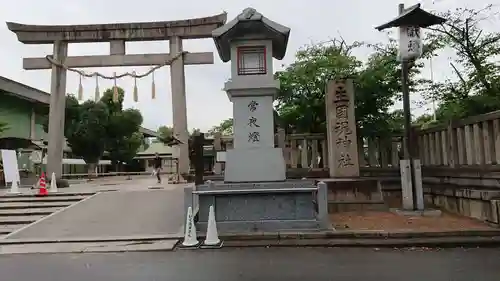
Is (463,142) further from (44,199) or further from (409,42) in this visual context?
(44,199)

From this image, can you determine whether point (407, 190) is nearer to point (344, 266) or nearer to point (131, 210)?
point (344, 266)

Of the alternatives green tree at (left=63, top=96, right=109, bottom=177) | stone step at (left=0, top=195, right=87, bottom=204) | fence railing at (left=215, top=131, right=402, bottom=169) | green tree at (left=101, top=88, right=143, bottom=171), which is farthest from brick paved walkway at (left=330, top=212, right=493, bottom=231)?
green tree at (left=101, top=88, right=143, bottom=171)

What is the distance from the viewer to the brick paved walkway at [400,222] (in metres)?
9.02

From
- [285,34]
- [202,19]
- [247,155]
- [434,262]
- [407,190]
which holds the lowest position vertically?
[434,262]

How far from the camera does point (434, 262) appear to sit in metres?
6.70

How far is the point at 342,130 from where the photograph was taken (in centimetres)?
1255

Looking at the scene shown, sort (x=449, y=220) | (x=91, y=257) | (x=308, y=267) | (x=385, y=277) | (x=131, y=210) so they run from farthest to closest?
(x=131, y=210) < (x=449, y=220) < (x=91, y=257) < (x=308, y=267) < (x=385, y=277)

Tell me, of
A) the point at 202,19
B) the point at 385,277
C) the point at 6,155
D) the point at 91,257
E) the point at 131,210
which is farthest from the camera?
the point at 202,19

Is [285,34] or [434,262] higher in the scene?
[285,34]

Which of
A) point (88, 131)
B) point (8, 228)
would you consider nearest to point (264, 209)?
point (8, 228)

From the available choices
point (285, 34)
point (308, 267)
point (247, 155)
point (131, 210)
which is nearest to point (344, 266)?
point (308, 267)

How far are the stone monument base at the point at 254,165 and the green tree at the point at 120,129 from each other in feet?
80.7

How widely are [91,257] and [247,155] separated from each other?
4266 millimetres

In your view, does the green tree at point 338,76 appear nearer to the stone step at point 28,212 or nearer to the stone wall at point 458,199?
the stone wall at point 458,199
